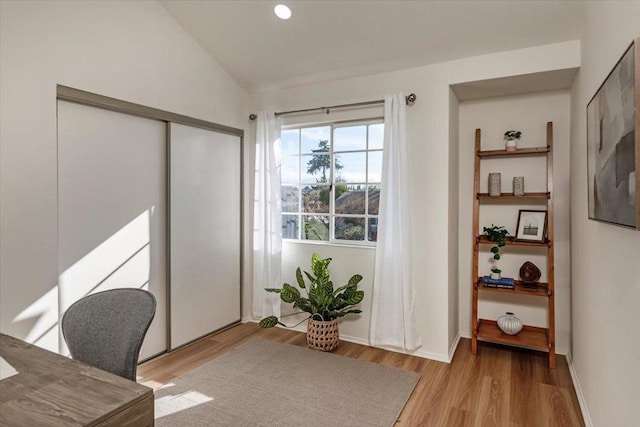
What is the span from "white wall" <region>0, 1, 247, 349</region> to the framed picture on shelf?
327cm

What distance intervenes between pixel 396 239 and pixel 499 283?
936 millimetres

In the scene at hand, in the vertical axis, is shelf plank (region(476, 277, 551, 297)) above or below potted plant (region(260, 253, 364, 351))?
above

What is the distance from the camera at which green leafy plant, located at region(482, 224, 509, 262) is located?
309 centimetres

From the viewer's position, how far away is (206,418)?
2207 mm

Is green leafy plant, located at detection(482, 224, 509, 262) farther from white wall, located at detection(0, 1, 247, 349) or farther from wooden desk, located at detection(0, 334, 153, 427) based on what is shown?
white wall, located at detection(0, 1, 247, 349)

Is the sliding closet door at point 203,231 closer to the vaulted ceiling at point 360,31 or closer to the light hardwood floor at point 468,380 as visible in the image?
the light hardwood floor at point 468,380

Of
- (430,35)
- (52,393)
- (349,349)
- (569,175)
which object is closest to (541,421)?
(349,349)

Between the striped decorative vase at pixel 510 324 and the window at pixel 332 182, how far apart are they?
49.9 inches

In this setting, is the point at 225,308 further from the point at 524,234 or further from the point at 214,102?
the point at 524,234

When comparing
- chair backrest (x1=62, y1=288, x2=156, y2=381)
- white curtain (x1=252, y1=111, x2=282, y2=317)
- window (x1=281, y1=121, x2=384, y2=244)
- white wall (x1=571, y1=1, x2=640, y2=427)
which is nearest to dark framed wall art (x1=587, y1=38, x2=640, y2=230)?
white wall (x1=571, y1=1, x2=640, y2=427)

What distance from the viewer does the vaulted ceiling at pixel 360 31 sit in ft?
8.30

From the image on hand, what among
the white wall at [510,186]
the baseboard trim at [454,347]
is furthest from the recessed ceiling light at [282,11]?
the baseboard trim at [454,347]

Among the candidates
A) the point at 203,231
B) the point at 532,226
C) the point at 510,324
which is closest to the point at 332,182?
the point at 203,231

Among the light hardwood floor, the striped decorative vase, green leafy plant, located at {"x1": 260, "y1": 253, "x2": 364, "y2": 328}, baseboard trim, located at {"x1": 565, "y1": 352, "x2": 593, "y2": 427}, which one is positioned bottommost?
the light hardwood floor
